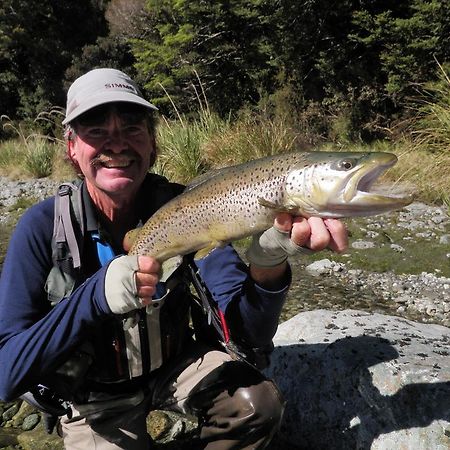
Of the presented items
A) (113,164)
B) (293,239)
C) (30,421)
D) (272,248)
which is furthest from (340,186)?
(30,421)

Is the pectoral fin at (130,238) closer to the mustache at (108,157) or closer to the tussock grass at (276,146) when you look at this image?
the mustache at (108,157)

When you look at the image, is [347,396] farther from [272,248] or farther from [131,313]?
[131,313]

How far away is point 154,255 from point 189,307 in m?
0.68

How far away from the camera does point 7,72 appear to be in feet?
85.0

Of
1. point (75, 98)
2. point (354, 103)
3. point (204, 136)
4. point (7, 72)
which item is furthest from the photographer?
point (7, 72)

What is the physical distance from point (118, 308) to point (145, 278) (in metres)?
0.17

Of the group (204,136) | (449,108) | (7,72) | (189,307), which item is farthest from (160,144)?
(7,72)

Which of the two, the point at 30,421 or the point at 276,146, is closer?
the point at 30,421

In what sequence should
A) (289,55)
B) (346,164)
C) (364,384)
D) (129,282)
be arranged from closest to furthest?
1. (346,164)
2. (129,282)
3. (364,384)
4. (289,55)

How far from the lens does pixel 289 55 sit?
1420 cm

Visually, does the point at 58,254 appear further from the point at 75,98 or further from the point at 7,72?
the point at 7,72

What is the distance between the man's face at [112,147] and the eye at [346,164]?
110 cm

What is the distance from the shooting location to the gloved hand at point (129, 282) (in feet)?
7.39

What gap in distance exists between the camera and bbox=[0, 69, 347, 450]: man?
2342 mm
